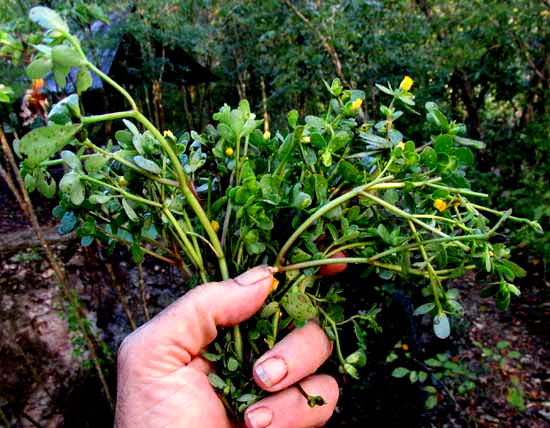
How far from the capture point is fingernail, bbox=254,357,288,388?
2.68ft

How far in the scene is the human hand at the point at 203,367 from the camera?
32.9 inches

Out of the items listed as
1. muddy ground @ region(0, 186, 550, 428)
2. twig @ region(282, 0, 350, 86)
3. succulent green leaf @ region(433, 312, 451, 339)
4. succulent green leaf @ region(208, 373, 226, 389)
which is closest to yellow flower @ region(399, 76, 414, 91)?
succulent green leaf @ region(433, 312, 451, 339)

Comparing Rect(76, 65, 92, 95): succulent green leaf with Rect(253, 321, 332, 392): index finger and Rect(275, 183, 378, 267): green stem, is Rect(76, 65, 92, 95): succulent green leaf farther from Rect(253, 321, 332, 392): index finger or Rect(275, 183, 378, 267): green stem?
Rect(253, 321, 332, 392): index finger

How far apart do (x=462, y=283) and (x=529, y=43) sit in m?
1.83

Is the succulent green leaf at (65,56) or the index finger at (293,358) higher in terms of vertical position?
the succulent green leaf at (65,56)

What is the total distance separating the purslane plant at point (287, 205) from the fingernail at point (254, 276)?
32mm

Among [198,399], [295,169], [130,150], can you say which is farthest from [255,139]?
[198,399]

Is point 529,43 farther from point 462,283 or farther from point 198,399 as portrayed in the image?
point 198,399

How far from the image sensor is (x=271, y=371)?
0.82 meters

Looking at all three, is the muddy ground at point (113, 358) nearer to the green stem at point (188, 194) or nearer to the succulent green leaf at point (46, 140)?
the green stem at point (188, 194)

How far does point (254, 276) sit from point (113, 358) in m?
1.76

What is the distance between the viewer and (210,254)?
93 centimetres

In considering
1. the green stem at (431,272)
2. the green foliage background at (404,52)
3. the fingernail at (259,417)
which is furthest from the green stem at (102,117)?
the green foliage background at (404,52)

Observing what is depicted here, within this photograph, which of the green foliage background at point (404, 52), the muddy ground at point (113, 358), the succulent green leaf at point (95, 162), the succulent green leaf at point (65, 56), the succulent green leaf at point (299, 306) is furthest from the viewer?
the green foliage background at point (404, 52)
